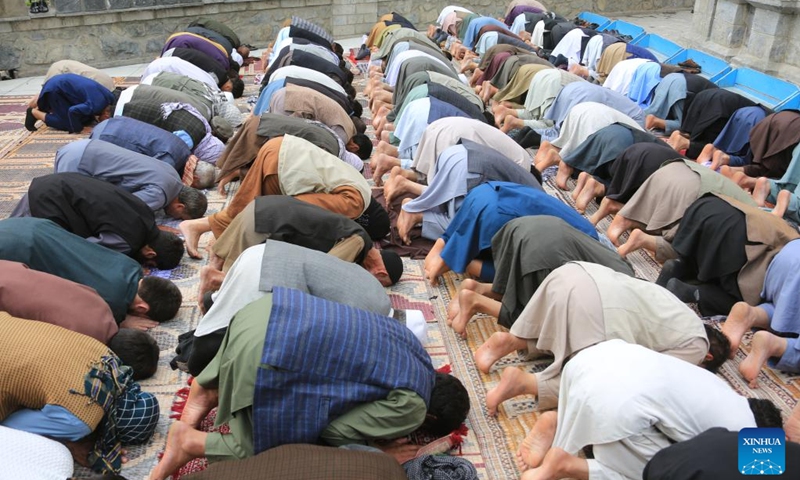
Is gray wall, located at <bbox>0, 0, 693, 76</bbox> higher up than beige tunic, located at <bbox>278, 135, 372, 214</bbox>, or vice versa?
beige tunic, located at <bbox>278, 135, 372, 214</bbox>

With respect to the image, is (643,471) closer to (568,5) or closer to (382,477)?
(382,477)

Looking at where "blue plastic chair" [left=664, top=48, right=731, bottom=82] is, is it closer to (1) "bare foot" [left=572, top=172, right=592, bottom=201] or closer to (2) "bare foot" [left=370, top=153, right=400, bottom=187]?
(1) "bare foot" [left=572, top=172, right=592, bottom=201]

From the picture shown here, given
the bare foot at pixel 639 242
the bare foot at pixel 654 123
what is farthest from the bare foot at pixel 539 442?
the bare foot at pixel 654 123

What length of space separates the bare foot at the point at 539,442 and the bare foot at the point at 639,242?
142 centimetres

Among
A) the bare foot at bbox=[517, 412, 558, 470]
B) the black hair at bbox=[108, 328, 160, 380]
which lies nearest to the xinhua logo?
the bare foot at bbox=[517, 412, 558, 470]

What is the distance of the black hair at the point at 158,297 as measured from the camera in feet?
9.20

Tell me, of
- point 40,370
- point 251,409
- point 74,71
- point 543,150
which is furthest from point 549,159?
point 74,71

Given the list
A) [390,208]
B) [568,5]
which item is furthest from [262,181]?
[568,5]

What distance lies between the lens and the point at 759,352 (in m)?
2.54

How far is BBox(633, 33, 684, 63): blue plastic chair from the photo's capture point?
7.52 m

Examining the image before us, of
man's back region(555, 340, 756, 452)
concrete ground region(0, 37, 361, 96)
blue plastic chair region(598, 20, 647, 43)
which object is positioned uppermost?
man's back region(555, 340, 756, 452)

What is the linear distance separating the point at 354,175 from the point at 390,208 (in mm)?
458

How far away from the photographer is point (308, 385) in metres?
1.95

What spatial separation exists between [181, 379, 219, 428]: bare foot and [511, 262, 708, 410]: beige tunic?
1.06m
